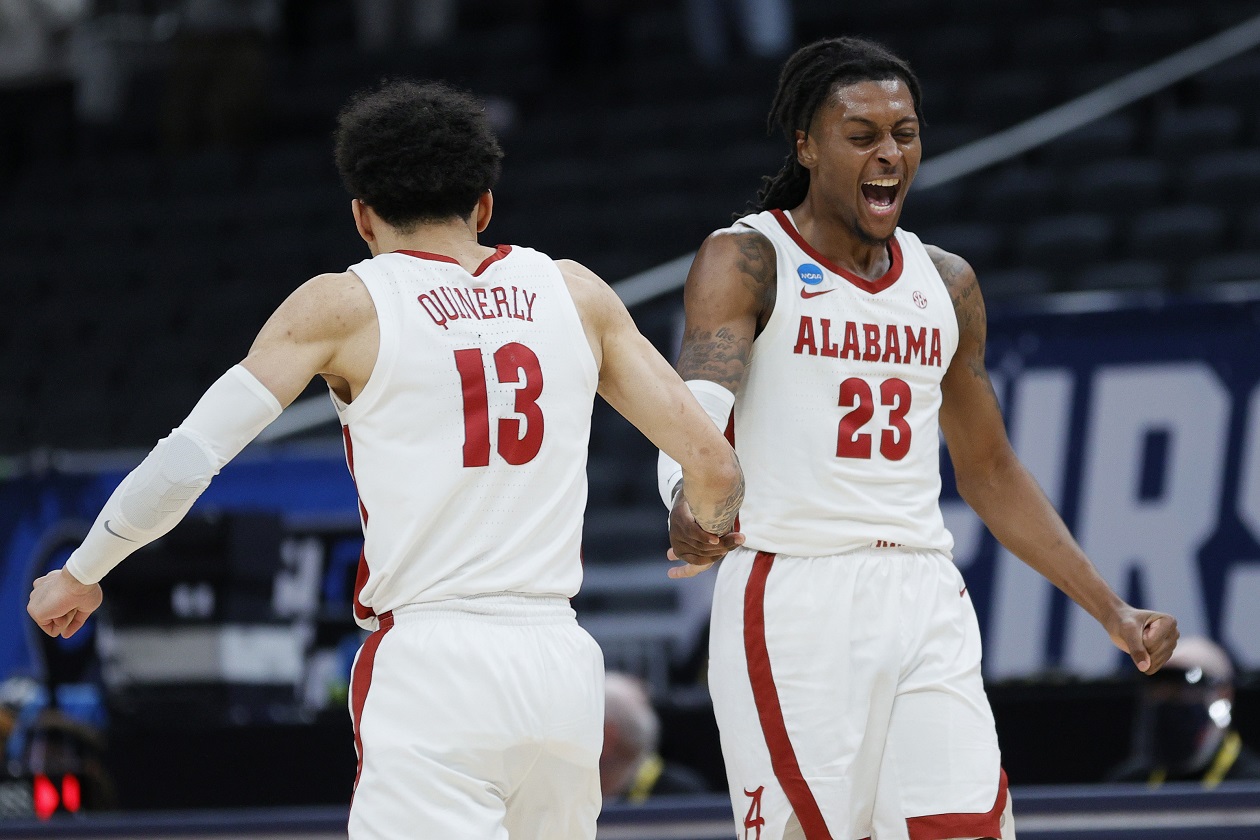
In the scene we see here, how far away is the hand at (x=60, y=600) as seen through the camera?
306cm

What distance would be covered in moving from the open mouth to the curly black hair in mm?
987

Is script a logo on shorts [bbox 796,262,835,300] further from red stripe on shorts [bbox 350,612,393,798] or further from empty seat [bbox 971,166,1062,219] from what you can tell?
empty seat [bbox 971,166,1062,219]

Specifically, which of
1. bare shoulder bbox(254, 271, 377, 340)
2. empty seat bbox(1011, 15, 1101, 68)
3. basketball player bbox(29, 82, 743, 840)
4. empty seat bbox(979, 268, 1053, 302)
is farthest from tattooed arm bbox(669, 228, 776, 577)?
empty seat bbox(1011, 15, 1101, 68)

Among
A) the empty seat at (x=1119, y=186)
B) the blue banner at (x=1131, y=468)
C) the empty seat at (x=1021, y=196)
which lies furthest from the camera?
the empty seat at (x=1021, y=196)

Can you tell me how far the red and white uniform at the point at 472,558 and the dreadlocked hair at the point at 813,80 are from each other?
1.12m

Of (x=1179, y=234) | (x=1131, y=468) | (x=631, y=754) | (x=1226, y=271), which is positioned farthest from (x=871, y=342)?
(x=1179, y=234)

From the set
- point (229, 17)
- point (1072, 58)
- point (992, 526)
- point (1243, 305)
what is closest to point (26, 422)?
point (229, 17)

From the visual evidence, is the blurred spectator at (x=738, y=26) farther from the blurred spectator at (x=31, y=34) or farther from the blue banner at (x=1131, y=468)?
the blue banner at (x=1131, y=468)

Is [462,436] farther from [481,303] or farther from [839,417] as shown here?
[839,417]

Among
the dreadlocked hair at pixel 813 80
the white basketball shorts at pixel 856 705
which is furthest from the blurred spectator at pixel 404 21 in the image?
the white basketball shorts at pixel 856 705

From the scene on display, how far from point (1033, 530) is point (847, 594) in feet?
2.08

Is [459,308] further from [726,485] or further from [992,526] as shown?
[992,526]

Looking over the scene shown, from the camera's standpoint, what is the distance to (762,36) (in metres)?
12.6

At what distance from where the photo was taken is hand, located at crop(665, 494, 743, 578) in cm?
340
